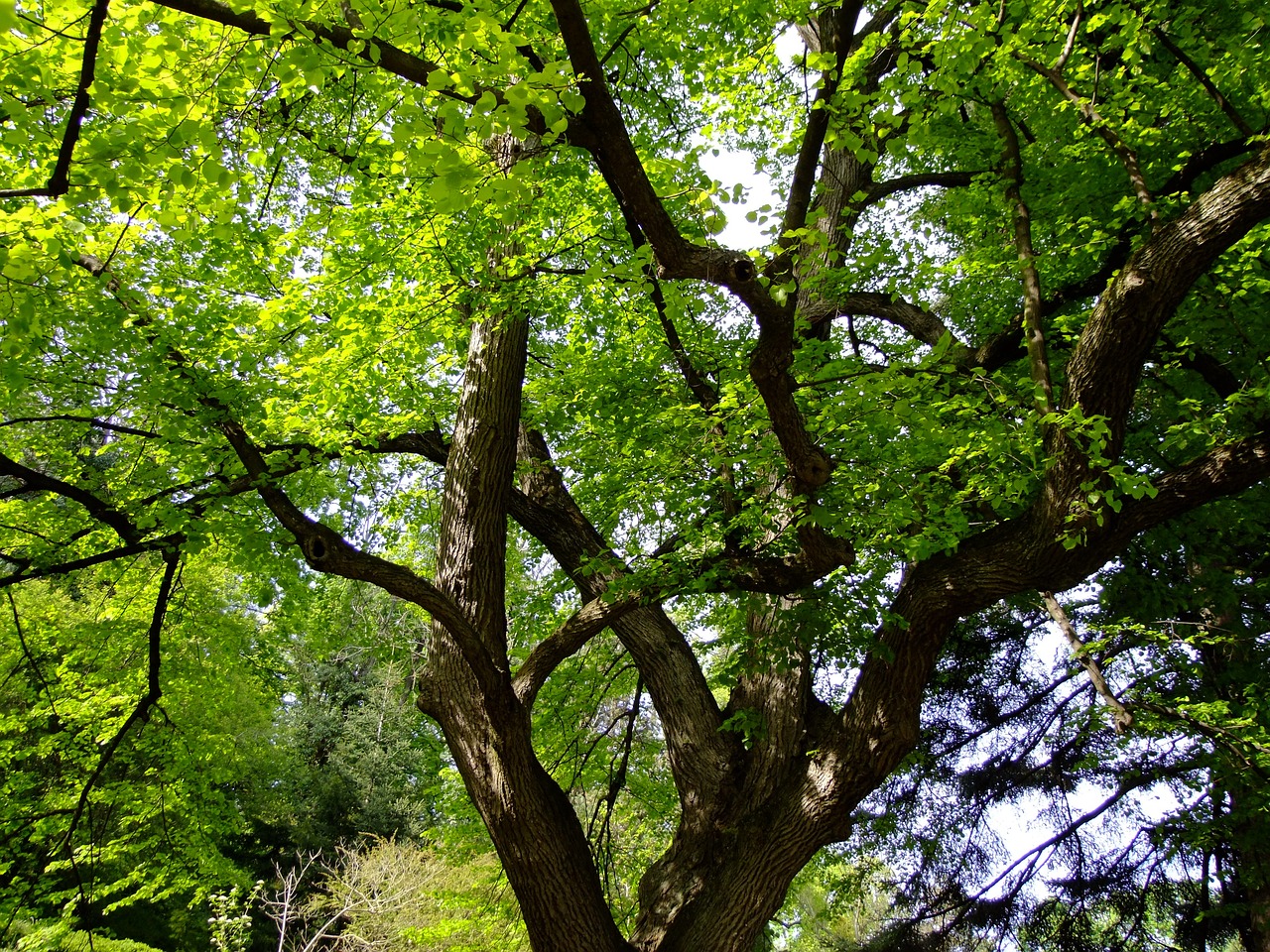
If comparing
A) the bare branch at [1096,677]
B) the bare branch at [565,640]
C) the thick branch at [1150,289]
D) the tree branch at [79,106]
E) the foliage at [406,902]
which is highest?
the foliage at [406,902]

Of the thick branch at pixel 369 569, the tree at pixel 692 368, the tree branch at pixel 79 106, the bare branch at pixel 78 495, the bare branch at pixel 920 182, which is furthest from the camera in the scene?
the bare branch at pixel 920 182

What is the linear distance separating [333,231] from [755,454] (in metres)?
2.35

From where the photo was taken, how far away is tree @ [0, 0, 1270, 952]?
3586 millimetres

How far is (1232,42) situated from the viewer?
4.71m

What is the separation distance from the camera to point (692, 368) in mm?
4738

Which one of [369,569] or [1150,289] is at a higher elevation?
[369,569]

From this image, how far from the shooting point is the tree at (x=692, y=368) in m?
3.59

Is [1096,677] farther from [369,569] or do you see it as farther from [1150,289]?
[369,569]

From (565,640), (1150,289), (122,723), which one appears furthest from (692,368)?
(122,723)

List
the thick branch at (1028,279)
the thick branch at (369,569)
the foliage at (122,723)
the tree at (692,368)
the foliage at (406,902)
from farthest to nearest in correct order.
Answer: the foliage at (406,902)
the foliage at (122,723)
the thick branch at (1028,279)
the thick branch at (369,569)
the tree at (692,368)

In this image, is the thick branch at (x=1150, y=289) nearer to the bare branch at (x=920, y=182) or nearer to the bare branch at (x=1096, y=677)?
the bare branch at (x=1096, y=677)

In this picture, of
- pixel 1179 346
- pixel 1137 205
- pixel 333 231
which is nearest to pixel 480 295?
pixel 333 231

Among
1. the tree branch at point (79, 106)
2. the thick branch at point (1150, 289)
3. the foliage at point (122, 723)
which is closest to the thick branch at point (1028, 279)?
the thick branch at point (1150, 289)

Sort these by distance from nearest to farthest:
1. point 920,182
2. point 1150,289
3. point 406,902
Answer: point 1150,289
point 920,182
point 406,902
